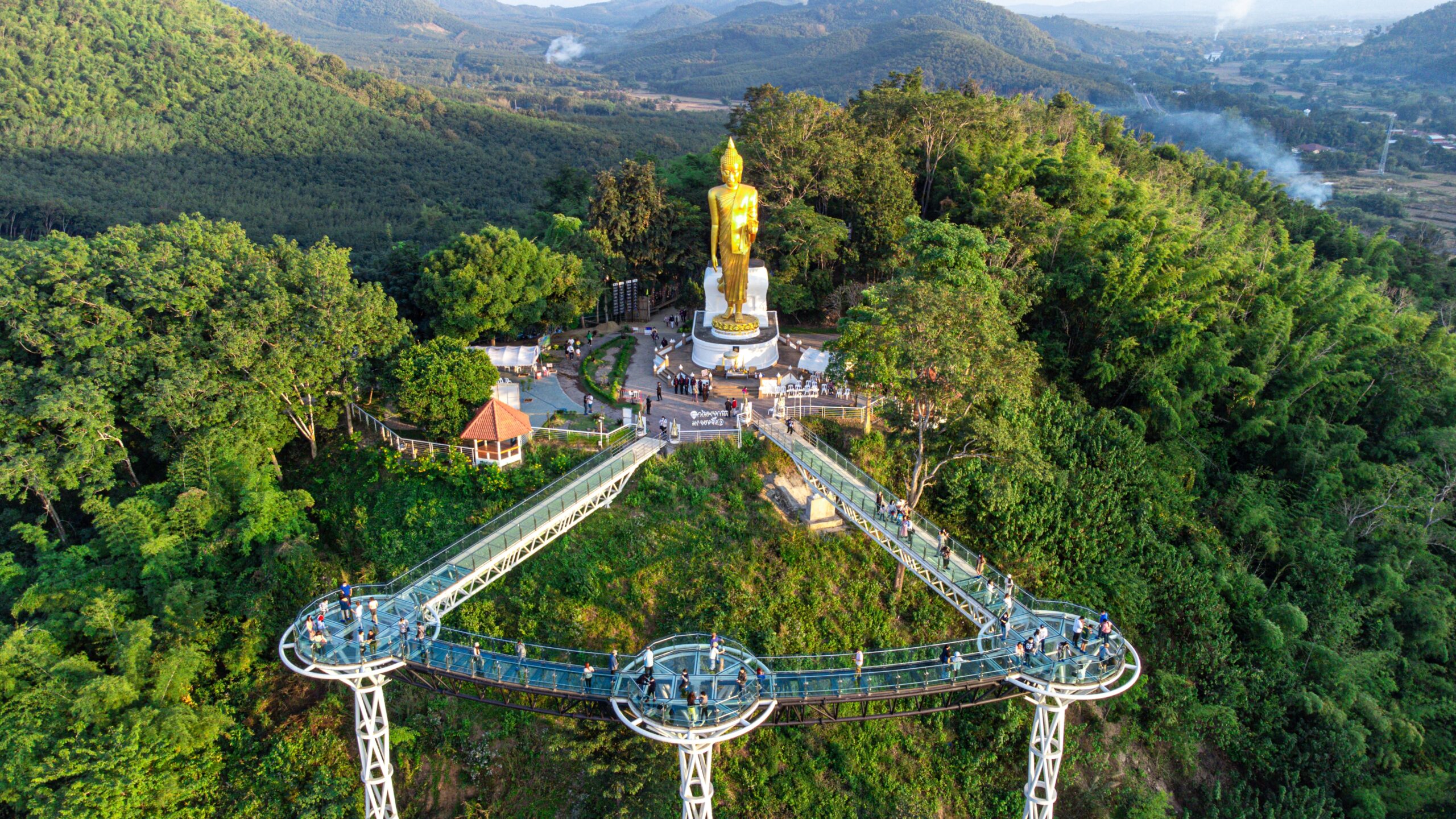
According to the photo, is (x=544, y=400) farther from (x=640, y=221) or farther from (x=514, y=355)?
(x=640, y=221)

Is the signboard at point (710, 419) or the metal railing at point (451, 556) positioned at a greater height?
the signboard at point (710, 419)

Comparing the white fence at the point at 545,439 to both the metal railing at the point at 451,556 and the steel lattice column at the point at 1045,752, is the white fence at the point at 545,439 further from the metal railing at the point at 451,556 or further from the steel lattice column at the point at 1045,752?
the steel lattice column at the point at 1045,752

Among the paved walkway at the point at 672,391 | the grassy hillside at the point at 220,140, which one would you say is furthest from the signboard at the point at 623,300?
the grassy hillside at the point at 220,140

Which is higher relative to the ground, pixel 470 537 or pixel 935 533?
pixel 935 533

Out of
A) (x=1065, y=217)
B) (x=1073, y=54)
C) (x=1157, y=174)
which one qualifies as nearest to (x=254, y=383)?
(x=1065, y=217)

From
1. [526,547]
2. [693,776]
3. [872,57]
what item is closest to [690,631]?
[693,776]
